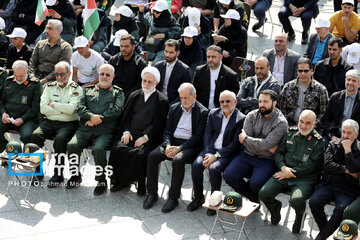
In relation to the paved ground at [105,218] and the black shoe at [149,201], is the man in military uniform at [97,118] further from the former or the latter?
the black shoe at [149,201]

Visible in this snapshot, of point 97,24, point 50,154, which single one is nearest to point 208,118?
point 50,154

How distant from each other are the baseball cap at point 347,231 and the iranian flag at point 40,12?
23.9 feet

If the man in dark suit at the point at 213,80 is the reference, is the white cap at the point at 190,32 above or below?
above

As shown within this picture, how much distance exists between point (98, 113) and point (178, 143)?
3.85 ft

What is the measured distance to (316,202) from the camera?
7438 mm

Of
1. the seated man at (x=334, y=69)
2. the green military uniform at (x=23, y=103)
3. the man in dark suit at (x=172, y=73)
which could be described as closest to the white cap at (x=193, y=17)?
the man in dark suit at (x=172, y=73)

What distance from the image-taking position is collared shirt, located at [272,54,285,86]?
32.6 ft

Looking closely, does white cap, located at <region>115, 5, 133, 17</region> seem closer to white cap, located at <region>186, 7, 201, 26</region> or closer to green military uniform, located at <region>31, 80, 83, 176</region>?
white cap, located at <region>186, 7, 201, 26</region>

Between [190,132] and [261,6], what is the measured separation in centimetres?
568

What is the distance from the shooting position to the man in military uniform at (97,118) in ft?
28.8

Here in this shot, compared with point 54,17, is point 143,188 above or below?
below

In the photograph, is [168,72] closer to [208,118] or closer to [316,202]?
[208,118]

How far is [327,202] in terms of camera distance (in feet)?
24.6

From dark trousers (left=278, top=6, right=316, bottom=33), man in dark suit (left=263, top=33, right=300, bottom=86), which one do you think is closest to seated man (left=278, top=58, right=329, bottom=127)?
man in dark suit (left=263, top=33, right=300, bottom=86)
